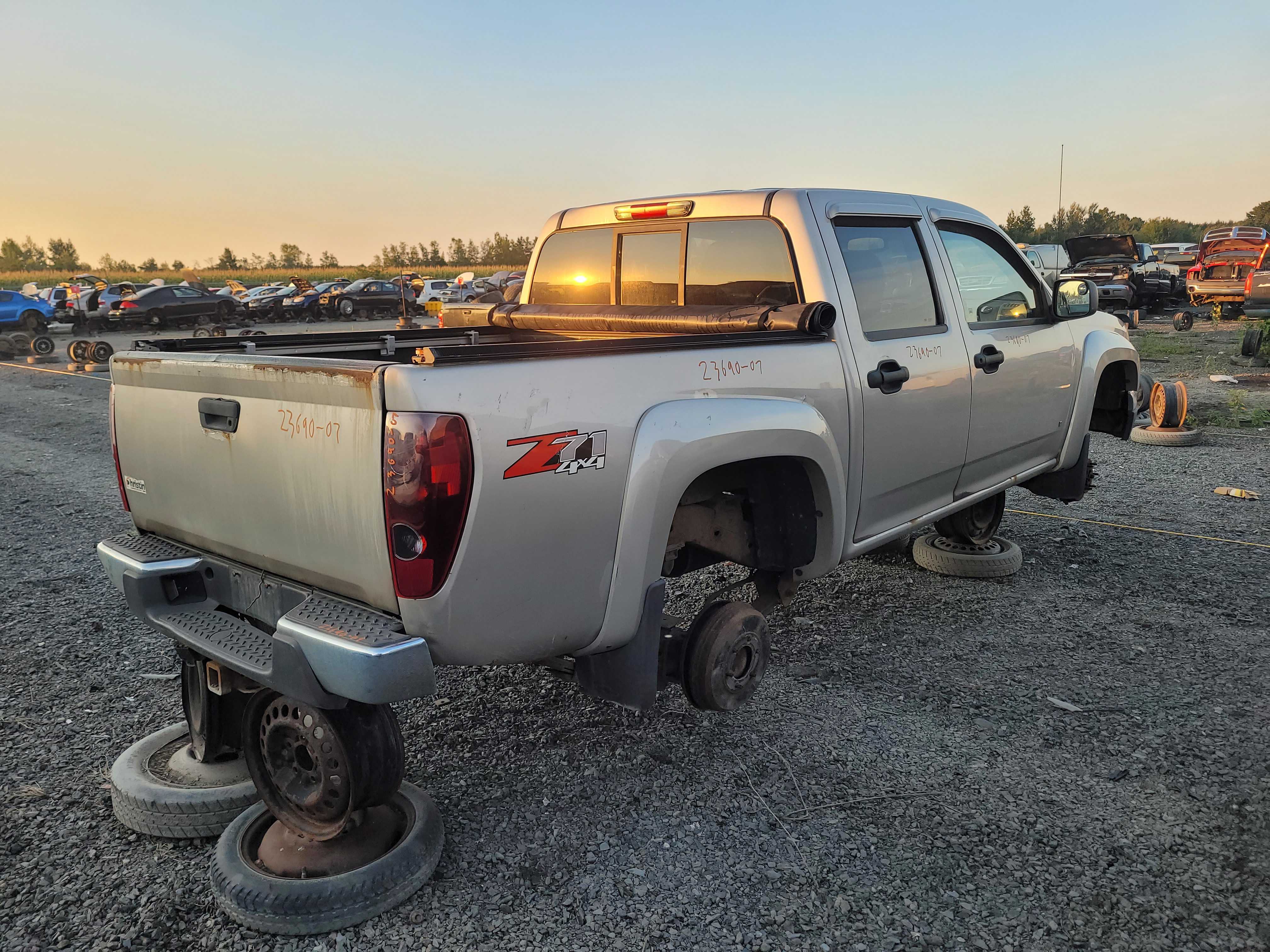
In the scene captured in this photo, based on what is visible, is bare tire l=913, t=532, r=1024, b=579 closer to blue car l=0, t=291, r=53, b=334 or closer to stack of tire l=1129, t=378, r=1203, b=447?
stack of tire l=1129, t=378, r=1203, b=447

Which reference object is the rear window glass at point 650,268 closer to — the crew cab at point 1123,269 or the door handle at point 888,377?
the door handle at point 888,377

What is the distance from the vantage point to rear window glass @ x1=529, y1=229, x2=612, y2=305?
448cm

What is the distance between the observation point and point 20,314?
81.4 feet

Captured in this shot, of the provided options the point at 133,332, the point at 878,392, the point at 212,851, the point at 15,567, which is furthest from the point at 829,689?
the point at 133,332

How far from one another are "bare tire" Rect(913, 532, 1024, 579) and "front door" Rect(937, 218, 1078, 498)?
58cm

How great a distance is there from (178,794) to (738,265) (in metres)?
2.90

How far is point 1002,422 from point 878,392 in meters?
1.25

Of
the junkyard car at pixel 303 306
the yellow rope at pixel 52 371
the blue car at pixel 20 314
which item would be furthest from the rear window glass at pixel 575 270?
the junkyard car at pixel 303 306

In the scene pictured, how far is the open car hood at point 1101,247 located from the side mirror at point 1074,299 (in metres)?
21.7

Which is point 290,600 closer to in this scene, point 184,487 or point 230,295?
point 184,487

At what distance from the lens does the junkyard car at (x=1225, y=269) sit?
1938 centimetres

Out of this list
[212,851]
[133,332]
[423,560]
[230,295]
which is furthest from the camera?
[230,295]

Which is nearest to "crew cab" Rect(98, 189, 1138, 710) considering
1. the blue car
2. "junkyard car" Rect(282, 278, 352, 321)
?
the blue car

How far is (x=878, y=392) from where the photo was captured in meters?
3.66
